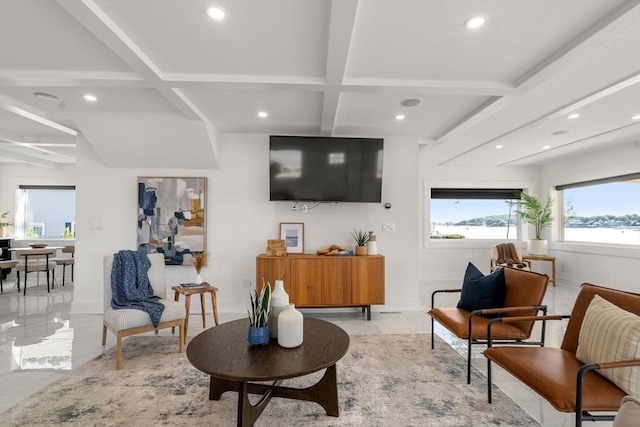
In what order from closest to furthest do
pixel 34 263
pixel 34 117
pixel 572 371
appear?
pixel 572 371
pixel 34 117
pixel 34 263

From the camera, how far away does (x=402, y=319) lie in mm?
4266

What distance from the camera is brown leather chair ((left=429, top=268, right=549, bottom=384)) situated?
2492mm

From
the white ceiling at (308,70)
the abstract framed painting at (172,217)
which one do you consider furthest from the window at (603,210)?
the abstract framed painting at (172,217)

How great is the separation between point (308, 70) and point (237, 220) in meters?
2.53

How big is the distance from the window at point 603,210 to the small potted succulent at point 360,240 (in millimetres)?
4450

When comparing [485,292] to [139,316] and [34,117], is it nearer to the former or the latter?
[139,316]

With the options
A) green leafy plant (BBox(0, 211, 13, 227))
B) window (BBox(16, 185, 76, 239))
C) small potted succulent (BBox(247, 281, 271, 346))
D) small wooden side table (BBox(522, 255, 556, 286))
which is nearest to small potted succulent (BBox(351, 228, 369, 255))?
small potted succulent (BBox(247, 281, 271, 346))

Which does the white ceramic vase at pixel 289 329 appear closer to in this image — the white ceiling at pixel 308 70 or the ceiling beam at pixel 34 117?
the white ceiling at pixel 308 70

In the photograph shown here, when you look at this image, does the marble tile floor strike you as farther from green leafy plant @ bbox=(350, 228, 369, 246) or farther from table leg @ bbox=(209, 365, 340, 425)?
table leg @ bbox=(209, 365, 340, 425)

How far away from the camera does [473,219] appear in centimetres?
745

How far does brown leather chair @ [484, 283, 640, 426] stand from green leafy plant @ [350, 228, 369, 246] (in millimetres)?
2330

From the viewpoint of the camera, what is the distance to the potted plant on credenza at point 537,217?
6.48 metres

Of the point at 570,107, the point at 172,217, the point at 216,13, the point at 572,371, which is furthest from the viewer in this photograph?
the point at 172,217

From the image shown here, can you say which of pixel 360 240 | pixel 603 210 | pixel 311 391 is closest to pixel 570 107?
pixel 360 240
